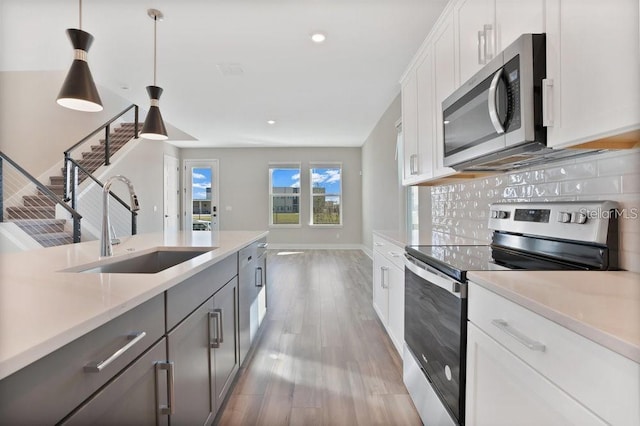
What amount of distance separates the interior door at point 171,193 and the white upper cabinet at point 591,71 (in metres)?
7.95

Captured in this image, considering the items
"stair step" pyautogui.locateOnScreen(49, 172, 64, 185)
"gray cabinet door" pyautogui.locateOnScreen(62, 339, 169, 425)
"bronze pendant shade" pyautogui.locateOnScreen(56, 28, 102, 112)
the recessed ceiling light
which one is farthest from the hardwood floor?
"stair step" pyautogui.locateOnScreen(49, 172, 64, 185)

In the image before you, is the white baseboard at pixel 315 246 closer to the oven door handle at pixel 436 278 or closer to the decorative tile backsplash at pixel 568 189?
the decorative tile backsplash at pixel 568 189

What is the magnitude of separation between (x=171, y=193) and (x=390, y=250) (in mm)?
7147

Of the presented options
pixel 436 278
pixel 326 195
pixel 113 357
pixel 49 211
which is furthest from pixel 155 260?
pixel 326 195

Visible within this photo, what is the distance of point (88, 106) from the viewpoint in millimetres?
1758

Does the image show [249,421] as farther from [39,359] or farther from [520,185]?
[520,185]

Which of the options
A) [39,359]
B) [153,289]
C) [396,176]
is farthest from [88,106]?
[396,176]

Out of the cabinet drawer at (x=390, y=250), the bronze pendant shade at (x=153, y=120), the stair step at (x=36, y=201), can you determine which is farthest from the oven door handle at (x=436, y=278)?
the stair step at (x=36, y=201)

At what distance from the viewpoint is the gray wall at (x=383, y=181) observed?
474 centimetres

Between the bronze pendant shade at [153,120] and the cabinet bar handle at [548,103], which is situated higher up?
the bronze pendant shade at [153,120]

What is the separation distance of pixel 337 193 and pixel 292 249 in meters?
1.90

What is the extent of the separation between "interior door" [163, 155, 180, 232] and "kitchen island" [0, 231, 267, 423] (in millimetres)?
6529

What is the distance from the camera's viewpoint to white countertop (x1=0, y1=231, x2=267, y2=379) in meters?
0.56

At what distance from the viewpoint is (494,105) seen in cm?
135
